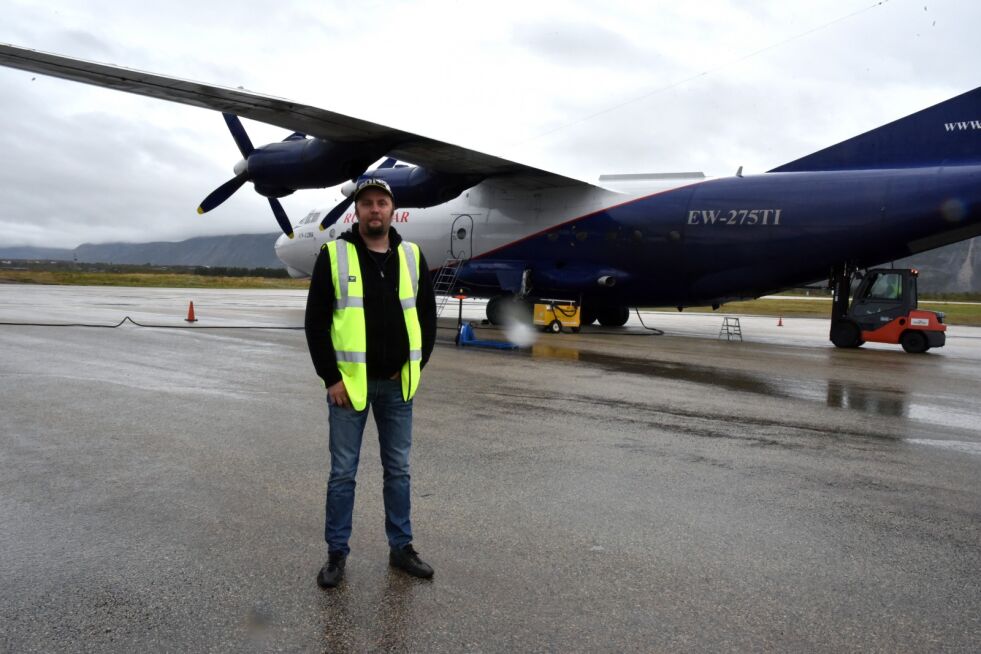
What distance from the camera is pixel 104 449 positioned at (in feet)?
18.9

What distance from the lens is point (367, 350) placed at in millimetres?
3812

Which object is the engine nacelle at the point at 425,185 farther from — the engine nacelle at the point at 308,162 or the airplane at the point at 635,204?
the engine nacelle at the point at 308,162

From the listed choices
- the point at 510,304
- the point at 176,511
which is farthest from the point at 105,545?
the point at 510,304

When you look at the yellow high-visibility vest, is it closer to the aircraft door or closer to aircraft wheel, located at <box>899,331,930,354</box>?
aircraft wheel, located at <box>899,331,930,354</box>

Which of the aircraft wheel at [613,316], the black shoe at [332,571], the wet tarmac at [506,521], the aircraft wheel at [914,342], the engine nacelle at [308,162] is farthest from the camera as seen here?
the aircraft wheel at [613,316]

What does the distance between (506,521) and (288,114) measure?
11.9 m

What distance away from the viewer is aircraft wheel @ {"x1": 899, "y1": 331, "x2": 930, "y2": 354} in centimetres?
1592

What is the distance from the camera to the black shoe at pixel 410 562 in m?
3.57

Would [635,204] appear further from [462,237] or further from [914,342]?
[914,342]

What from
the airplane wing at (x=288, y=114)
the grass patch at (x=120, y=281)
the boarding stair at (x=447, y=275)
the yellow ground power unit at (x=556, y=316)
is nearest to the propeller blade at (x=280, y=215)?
the boarding stair at (x=447, y=275)

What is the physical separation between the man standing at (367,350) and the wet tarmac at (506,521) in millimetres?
318

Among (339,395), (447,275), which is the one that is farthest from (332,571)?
(447,275)

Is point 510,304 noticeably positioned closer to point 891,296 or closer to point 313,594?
point 891,296

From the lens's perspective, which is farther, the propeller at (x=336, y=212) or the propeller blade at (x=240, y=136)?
the propeller at (x=336, y=212)
